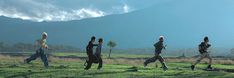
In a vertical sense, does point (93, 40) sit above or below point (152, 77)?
above

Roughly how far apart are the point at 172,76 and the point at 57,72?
5242 mm

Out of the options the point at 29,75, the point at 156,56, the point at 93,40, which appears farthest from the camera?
the point at 156,56

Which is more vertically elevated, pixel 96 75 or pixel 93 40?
pixel 93 40

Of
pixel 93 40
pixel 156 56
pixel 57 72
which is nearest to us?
pixel 57 72

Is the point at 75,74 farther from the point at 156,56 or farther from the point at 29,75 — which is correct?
the point at 156,56

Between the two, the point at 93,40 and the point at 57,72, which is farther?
the point at 93,40

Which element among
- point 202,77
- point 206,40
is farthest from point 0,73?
point 206,40

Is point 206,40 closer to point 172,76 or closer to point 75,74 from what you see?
point 172,76

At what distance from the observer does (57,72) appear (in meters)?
26.2

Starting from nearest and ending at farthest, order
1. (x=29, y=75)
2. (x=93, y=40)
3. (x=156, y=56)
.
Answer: (x=29, y=75)
(x=93, y=40)
(x=156, y=56)

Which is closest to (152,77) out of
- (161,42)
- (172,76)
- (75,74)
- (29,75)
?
(172,76)

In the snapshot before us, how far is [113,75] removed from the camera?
25.9 metres

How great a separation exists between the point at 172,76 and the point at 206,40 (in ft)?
26.2

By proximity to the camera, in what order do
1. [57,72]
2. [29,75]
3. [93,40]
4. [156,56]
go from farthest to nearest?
1. [156,56]
2. [93,40]
3. [57,72]
4. [29,75]
